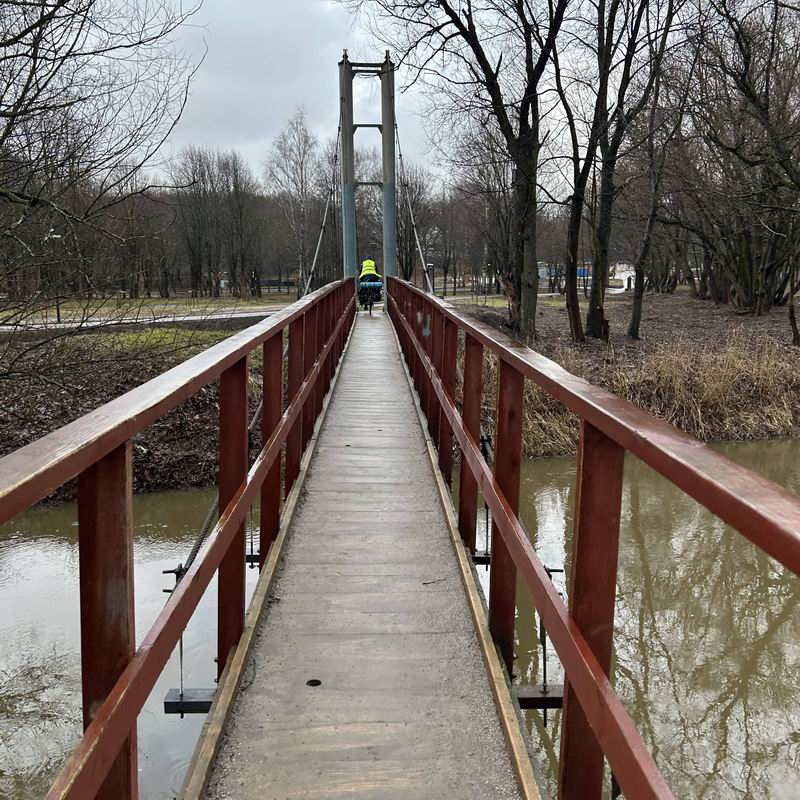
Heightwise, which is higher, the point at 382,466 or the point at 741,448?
the point at 382,466

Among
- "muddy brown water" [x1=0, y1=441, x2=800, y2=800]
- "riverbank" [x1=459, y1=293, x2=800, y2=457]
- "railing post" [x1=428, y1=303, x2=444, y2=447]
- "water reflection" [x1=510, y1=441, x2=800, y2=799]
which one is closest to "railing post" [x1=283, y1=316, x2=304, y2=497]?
"railing post" [x1=428, y1=303, x2=444, y2=447]

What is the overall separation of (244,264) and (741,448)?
3025cm

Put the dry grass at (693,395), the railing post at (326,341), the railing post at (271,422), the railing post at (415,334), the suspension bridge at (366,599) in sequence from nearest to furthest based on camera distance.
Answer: the suspension bridge at (366,599), the railing post at (271,422), the railing post at (326,341), the railing post at (415,334), the dry grass at (693,395)

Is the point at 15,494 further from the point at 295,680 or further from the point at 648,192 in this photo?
the point at 648,192

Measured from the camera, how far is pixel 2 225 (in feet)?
18.3

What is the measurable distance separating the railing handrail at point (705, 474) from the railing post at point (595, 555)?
0.08 metres

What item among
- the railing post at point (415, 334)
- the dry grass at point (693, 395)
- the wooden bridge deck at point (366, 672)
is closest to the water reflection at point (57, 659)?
the wooden bridge deck at point (366, 672)

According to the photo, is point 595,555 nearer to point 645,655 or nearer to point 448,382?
point 448,382

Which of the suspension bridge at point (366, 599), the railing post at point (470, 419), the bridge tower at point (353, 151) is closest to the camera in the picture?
the suspension bridge at point (366, 599)

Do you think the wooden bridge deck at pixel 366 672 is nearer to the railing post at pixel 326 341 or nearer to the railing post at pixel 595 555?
the railing post at pixel 595 555

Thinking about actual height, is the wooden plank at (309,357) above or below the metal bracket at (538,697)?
above

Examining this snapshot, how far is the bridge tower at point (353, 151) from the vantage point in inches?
670

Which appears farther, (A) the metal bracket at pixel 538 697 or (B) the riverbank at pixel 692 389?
(B) the riverbank at pixel 692 389

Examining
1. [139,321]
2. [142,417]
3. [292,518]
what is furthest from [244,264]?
[142,417]
